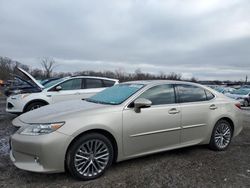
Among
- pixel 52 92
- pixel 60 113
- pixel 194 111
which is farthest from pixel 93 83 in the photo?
pixel 60 113

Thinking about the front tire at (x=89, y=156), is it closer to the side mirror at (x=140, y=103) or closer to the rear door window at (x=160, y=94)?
the side mirror at (x=140, y=103)

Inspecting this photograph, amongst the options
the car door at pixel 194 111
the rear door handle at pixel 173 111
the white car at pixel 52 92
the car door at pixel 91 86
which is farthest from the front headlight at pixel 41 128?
the car door at pixel 91 86

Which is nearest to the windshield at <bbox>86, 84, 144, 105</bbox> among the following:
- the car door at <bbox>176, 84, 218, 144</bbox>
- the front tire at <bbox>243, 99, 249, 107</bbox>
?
the car door at <bbox>176, 84, 218, 144</bbox>

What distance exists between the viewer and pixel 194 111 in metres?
4.70

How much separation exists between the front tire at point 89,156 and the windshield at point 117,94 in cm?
77

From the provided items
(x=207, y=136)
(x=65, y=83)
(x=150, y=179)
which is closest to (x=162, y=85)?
(x=207, y=136)

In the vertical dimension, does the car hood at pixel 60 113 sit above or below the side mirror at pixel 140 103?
below

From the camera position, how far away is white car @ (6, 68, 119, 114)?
7.70 meters

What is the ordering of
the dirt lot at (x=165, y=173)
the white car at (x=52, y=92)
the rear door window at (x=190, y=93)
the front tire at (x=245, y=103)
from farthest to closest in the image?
the front tire at (x=245, y=103) → the white car at (x=52, y=92) → the rear door window at (x=190, y=93) → the dirt lot at (x=165, y=173)

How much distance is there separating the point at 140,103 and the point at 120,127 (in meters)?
0.52

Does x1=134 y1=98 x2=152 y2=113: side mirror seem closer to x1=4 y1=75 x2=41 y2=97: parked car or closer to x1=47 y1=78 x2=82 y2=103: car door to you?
x1=47 y1=78 x2=82 y2=103: car door

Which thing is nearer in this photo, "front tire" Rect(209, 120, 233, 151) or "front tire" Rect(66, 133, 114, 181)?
"front tire" Rect(66, 133, 114, 181)

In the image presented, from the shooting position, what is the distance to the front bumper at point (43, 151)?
10.9 feet

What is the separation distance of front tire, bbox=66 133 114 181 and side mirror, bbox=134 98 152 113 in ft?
2.38
